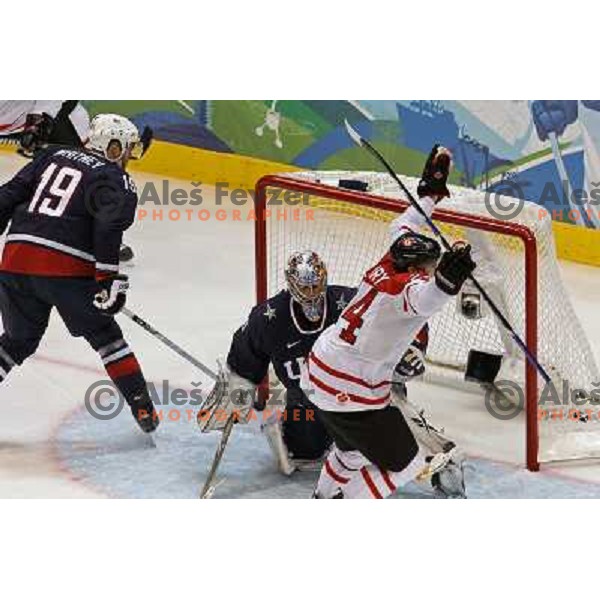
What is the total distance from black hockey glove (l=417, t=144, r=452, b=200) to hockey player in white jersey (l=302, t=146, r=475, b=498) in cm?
11

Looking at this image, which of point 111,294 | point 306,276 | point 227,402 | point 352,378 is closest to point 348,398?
point 352,378

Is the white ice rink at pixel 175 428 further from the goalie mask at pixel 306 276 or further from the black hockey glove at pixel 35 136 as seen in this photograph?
the black hockey glove at pixel 35 136

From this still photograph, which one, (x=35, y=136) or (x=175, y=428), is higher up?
(x=35, y=136)

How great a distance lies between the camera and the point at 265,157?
8000 millimetres

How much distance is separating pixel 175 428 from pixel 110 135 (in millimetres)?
859

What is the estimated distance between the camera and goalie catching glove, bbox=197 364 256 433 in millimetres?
5375

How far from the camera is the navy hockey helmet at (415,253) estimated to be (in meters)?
4.80

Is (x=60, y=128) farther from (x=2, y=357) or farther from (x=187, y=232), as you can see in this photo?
(x=2, y=357)

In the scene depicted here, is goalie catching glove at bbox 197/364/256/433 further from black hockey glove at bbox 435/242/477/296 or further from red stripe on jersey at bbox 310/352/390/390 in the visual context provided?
black hockey glove at bbox 435/242/477/296

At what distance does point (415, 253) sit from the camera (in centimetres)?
480

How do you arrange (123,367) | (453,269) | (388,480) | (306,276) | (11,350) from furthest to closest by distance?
(11,350), (123,367), (306,276), (388,480), (453,269)

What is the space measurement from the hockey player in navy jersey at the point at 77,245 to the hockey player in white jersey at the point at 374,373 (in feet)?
2.12

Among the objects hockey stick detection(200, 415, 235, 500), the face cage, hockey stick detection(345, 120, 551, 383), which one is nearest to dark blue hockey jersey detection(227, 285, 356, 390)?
the face cage

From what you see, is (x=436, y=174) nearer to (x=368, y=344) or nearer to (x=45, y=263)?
(x=368, y=344)
